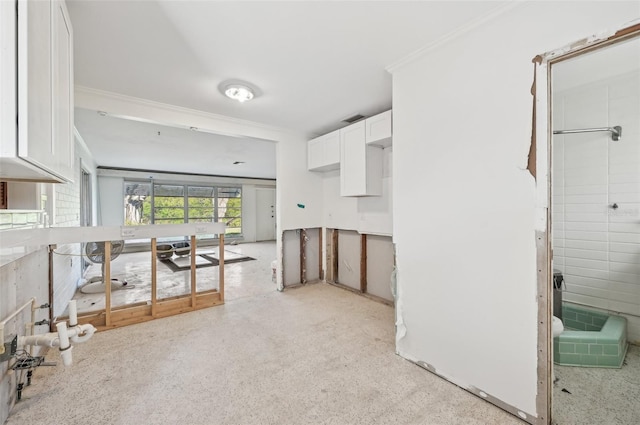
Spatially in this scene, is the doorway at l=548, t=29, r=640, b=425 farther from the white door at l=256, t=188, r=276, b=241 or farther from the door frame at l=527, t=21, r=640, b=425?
the white door at l=256, t=188, r=276, b=241

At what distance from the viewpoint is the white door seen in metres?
9.73

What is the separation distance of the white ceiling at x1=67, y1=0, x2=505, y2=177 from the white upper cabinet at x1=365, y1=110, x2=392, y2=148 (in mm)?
182

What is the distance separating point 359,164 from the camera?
10.6 feet

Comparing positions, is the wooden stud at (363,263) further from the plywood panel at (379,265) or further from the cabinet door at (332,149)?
the cabinet door at (332,149)

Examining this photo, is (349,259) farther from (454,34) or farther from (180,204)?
(180,204)

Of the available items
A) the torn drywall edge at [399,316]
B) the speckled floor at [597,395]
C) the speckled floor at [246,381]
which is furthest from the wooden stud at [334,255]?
the speckled floor at [597,395]

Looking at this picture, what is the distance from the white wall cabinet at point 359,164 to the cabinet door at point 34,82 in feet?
8.67

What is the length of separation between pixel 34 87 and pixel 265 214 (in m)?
8.99

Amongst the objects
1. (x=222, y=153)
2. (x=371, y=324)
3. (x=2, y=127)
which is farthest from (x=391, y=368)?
(x=222, y=153)

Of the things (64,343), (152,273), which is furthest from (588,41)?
(152,273)

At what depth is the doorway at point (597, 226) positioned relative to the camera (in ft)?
6.29

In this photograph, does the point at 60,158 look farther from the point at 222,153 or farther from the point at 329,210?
the point at 222,153

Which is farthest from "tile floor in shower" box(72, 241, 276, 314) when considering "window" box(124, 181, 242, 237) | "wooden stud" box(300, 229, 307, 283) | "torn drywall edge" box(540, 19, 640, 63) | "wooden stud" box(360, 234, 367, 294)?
"torn drywall edge" box(540, 19, 640, 63)

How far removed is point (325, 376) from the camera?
190 cm
